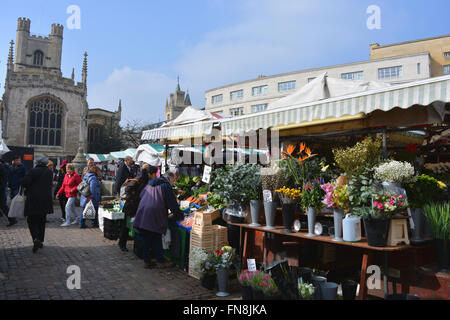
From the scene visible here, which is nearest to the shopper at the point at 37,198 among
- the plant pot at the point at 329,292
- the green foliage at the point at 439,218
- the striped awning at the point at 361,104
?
the striped awning at the point at 361,104

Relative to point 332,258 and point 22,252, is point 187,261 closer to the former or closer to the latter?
point 332,258

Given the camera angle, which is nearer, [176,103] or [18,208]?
[18,208]

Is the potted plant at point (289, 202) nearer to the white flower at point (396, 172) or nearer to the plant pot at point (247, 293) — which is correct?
the plant pot at point (247, 293)

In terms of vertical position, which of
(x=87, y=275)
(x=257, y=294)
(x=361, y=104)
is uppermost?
(x=361, y=104)

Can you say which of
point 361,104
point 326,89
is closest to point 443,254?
point 361,104

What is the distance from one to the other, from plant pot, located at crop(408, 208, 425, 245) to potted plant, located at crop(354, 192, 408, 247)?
375mm

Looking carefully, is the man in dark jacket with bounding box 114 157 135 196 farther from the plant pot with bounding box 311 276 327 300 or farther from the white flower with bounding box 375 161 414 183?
the white flower with bounding box 375 161 414 183

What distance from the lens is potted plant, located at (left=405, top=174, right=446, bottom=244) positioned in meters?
3.22

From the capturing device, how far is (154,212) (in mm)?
4887

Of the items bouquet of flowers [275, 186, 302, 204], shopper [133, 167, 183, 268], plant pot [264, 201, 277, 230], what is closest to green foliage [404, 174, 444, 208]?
bouquet of flowers [275, 186, 302, 204]

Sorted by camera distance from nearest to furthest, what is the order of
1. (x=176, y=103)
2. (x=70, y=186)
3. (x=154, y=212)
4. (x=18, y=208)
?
(x=154, y=212)
(x=18, y=208)
(x=70, y=186)
(x=176, y=103)

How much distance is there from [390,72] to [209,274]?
4067 cm

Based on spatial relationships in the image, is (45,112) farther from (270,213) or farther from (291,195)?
(291,195)
